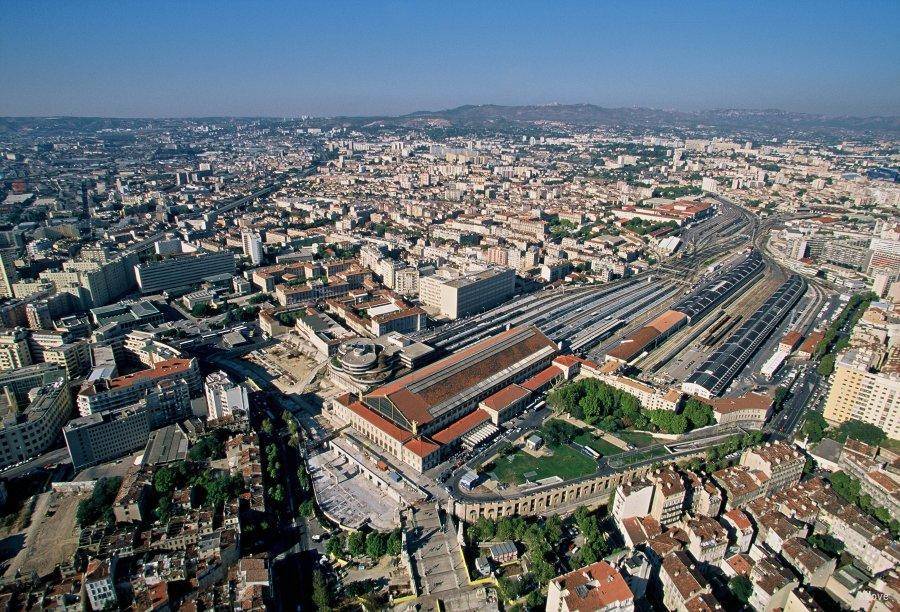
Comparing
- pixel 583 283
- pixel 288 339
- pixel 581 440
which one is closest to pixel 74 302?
pixel 288 339

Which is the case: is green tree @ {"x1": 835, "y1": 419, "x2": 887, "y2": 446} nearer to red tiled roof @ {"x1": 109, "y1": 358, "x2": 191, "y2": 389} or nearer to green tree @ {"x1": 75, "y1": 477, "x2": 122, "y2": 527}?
green tree @ {"x1": 75, "y1": 477, "x2": 122, "y2": 527}

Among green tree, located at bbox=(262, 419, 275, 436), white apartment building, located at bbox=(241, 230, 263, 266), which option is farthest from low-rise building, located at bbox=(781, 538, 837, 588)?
white apartment building, located at bbox=(241, 230, 263, 266)

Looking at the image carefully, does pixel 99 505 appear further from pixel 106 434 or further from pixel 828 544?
pixel 828 544

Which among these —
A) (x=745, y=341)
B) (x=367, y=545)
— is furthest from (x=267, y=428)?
(x=745, y=341)

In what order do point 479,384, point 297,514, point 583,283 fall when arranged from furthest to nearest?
1. point 583,283
2. point 479,384
3. point 297,514

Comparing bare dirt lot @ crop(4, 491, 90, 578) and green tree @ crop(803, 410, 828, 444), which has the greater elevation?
green tree @ crop(803, 410, 828, 444)

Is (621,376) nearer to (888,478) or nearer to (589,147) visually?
(888,478)
